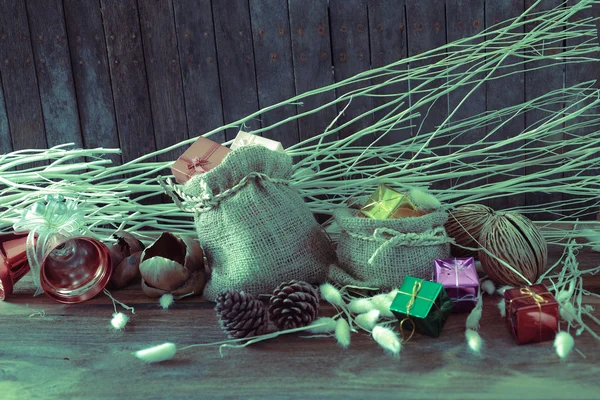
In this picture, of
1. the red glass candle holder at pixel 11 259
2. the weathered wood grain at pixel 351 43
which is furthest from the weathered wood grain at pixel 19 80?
the weathered wood grain at pixel 351 43

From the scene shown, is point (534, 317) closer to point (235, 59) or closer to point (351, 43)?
point (351, 43)

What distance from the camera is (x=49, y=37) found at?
5.76 ft

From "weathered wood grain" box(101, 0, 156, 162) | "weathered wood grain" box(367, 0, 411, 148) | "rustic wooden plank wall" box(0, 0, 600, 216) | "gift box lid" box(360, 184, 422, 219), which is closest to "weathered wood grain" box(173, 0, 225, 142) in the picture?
"rustic wooden plank wall" box(0, 0, 600, 216)

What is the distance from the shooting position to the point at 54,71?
70.0 inches

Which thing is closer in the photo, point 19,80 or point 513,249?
point 513,249

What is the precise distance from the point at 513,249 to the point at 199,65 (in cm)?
112

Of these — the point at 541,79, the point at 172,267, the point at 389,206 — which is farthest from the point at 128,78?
the point at 541,79

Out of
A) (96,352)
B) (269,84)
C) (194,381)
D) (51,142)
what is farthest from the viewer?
(51,142)

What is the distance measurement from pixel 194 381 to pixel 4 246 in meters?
0.57

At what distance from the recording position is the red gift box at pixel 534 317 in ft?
2.61

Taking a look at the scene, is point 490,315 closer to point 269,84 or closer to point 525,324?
point 525,324

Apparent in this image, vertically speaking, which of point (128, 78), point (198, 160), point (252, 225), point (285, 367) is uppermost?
point (128, 78)

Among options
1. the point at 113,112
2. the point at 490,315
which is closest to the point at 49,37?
the point at 113,112

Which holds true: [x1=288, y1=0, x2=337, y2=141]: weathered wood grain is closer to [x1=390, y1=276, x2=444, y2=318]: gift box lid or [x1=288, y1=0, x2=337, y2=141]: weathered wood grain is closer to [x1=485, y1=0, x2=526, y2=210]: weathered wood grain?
[x1=485, y1=0, x2=526, y2=210]: weathered wood grain
